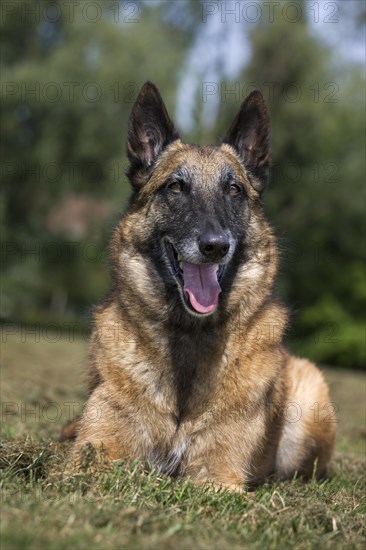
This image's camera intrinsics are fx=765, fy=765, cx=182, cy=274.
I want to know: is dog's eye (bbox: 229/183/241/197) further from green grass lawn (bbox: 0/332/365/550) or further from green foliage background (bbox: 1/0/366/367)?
green foliage background (bbox: 1/0/366/367)

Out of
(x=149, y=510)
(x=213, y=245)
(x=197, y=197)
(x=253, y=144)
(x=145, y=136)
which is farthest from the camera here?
(x=253, y=144)

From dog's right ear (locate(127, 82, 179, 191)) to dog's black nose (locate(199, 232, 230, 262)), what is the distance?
44.0 inches

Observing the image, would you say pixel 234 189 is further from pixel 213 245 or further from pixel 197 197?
pixel 213 245

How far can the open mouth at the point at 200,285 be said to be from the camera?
5.19 meters

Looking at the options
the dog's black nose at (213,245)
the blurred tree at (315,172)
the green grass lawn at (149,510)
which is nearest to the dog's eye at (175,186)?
the dog's black nose at (213,245)

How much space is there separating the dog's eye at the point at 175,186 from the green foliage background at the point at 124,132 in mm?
17128

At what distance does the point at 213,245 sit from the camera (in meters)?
4.95

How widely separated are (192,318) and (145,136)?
60.6 inches

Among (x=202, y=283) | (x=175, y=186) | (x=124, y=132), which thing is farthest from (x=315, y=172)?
(x=202, y=283)

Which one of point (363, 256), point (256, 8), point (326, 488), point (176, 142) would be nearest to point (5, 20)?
point (256, 8)

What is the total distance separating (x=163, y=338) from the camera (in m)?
5.42

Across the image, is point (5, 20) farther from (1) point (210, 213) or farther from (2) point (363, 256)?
(1) point (210, 213)

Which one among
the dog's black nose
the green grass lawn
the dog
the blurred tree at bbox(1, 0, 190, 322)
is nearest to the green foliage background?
the blurred tree at bbox(1, 0, 190, 322)

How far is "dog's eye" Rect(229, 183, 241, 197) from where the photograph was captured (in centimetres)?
561
